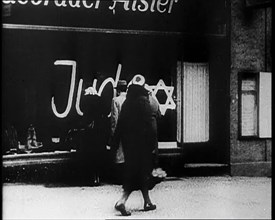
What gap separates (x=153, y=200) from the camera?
670 cm

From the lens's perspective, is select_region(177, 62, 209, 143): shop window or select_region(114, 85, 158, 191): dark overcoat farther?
select_region(177, 62, 209, 143): shop window

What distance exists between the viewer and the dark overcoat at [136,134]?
21.9 ft

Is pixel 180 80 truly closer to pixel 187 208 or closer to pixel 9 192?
pixel 187 208

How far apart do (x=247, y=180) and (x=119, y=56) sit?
2295 mm

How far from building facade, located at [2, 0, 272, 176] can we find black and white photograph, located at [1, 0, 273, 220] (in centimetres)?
2

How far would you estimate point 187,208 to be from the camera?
6637 millimetres

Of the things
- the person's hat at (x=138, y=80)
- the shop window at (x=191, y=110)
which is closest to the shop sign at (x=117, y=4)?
the person's hat at (x=138, y=80)

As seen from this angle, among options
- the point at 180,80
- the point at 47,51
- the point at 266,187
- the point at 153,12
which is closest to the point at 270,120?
the point at 266,187

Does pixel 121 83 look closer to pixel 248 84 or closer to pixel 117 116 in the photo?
pixel 117 116

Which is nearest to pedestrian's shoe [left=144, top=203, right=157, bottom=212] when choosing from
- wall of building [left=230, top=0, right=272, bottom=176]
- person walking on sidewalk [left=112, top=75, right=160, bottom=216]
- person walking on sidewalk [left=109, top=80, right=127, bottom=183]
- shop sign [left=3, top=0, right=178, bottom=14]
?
person walking on sidewalk [left=112, top=75, right=160, bottom=216]

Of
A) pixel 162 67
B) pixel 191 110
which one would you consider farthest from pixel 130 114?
pixel 191 110

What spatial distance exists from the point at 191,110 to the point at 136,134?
113 cm

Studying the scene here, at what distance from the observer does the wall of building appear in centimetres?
714

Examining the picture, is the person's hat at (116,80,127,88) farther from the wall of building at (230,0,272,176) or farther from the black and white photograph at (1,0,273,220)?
the wall of building at (230,0,272,176)
